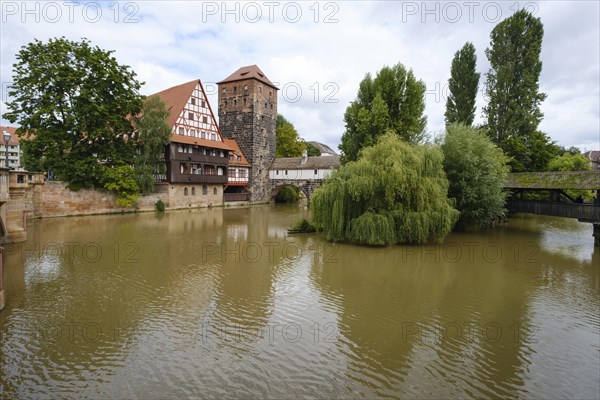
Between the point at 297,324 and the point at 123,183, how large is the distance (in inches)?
969

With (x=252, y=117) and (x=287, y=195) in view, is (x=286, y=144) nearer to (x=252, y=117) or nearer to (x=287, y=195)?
(x=287, y=195)

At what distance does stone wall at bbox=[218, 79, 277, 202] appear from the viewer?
42812 millimetres

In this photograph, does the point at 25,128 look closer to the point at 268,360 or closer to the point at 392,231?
the point at 392,231

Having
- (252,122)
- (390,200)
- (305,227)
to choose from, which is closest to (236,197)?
(252,122)

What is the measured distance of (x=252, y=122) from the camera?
140 ft

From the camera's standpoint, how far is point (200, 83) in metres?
35.5

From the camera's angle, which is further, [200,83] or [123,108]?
[200,83]

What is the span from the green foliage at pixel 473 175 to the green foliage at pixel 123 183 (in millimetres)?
23116

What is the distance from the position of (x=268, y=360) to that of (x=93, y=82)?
27.0m

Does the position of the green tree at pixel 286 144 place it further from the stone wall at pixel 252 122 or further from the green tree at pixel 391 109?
the green tree at pixel 391 109

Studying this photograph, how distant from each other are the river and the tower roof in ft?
106

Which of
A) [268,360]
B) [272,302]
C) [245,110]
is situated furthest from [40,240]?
[245,110]

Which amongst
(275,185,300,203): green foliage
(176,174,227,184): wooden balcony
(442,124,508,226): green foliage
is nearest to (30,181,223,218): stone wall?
(176,174,227,184): wooden balcony

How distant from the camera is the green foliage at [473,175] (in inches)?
744
